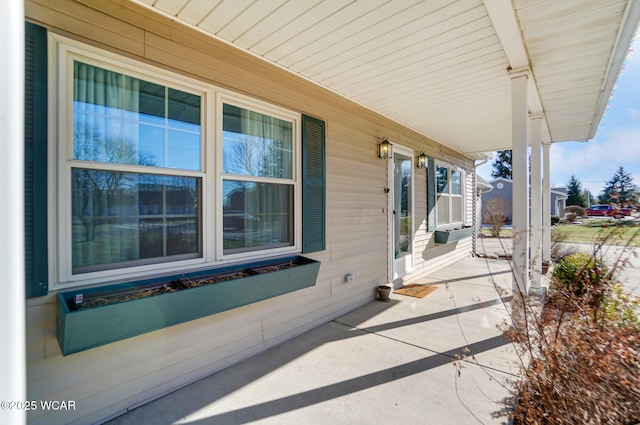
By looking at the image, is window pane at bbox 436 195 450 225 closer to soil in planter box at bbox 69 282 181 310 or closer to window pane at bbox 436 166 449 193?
window pane at bbox 436 166 449 193

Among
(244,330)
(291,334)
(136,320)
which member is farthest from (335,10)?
(291,334)

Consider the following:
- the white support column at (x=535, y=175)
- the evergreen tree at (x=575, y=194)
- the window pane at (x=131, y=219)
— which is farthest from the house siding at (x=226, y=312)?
the evergreen tree at (x=575, y=194)

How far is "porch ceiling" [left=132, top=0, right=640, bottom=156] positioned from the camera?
6.86 feet

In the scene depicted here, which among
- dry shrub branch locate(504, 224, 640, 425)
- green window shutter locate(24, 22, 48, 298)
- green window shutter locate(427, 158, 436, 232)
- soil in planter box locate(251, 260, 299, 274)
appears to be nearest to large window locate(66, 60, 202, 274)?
green window shutter locate(24, 22, 48, 298)

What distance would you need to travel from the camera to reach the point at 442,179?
681 cm

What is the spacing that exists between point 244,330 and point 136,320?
1.09m

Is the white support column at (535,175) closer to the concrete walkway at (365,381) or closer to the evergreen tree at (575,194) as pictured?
the concrete walkway at (365,381)

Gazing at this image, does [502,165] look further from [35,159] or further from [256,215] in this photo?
[35,159]

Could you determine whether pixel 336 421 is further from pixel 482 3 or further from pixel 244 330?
pixel 482 3

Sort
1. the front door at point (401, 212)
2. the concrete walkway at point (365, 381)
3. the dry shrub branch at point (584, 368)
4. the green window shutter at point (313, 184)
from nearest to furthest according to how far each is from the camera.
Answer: the dry shrub branch at point (584, 368) < the concrete walkway at point (365, 381) < the green window shutter at point (313, 184) < the front door at point (401, 212)

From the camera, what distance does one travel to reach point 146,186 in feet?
7.11

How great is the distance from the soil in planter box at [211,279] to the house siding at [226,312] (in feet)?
1.18

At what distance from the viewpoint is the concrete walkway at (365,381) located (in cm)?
201

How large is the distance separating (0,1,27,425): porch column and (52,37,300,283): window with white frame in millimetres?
1252
